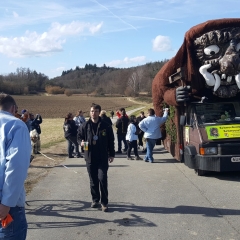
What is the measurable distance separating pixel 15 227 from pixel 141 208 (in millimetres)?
3885

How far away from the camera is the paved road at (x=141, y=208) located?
5730 millimetres

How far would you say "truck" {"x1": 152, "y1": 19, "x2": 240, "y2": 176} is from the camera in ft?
30.1

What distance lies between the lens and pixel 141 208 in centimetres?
702

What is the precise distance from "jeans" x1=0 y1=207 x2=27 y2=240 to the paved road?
218 cm

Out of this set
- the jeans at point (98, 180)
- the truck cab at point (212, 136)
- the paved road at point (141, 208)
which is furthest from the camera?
the truck cab at point (212, 136)

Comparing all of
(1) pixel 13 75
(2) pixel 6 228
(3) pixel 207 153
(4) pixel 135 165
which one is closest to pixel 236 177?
(3) pixel 207 153

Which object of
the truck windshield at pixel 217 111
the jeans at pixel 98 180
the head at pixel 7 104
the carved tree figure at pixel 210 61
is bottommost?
the jeans at pixel 98 180

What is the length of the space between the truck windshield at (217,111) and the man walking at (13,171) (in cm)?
723

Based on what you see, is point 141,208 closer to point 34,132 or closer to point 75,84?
point 34,132

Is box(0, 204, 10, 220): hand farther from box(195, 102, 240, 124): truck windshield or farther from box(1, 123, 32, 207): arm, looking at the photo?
box(195, 102, 240, 124): truck windshield

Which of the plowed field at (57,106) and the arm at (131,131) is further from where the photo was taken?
the plowed field at (57,106)

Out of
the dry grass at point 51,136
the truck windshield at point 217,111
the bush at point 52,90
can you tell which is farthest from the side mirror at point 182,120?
the bush at point 52,90

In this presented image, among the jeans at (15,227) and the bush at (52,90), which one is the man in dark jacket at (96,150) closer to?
the jeans at (15,227)

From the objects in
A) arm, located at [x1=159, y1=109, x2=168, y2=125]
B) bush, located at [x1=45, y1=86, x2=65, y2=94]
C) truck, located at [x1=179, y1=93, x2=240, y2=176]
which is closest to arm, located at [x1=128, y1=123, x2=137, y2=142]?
arm, located at [x1=159, y1=109, x2=168, y2=125]
